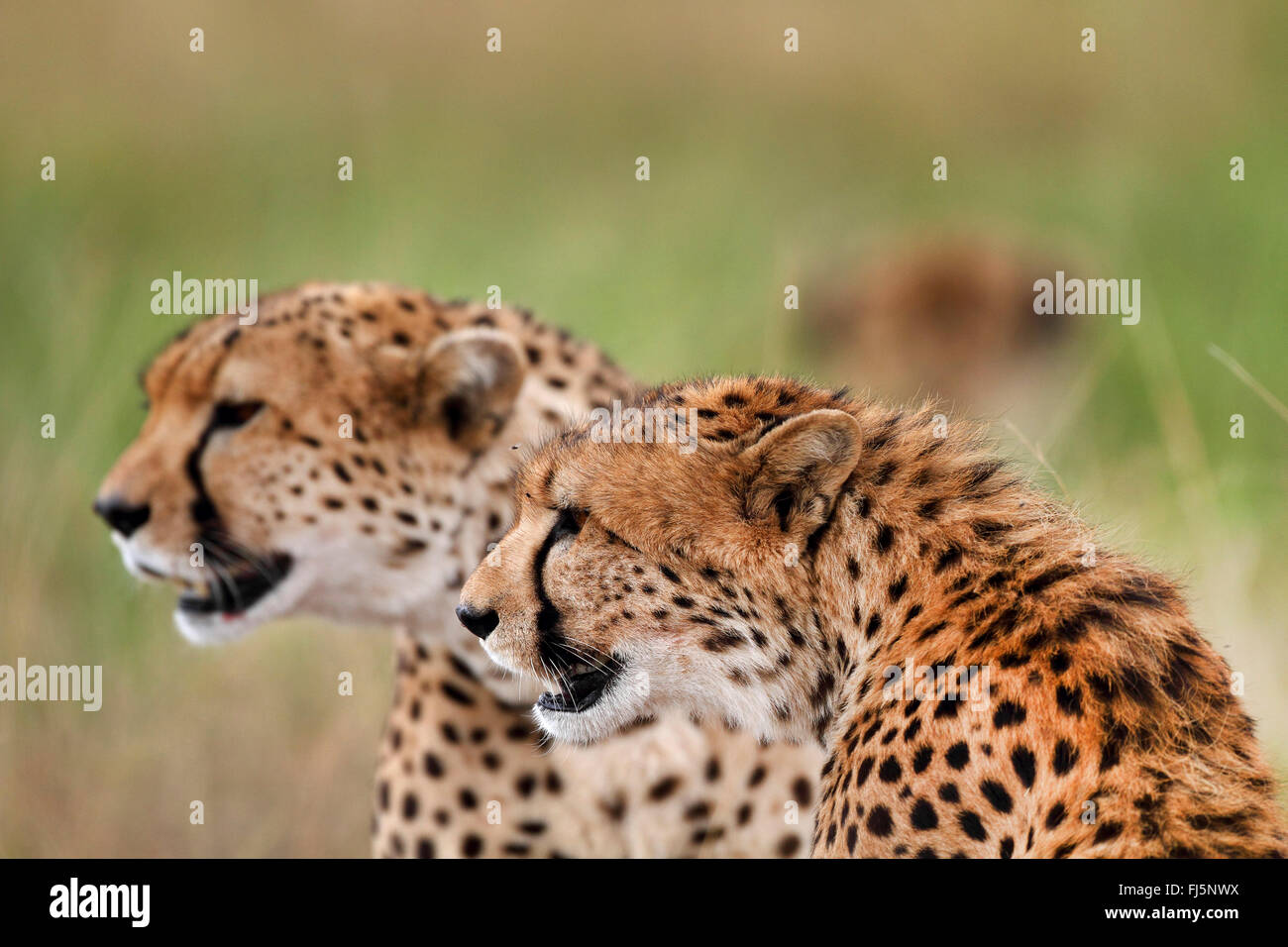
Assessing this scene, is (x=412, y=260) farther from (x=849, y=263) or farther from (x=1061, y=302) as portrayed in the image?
(x=1061, y=302)

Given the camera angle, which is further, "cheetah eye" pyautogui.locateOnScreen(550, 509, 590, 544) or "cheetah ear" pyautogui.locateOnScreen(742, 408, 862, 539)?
"cheetah eye" pyautogui.locateOnScreen(550, 509, 590, 544)

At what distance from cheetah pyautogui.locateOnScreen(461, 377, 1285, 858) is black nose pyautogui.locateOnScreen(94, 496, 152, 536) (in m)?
1.38

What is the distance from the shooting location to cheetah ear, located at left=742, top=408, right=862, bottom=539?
2.92m

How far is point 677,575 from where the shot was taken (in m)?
3.06

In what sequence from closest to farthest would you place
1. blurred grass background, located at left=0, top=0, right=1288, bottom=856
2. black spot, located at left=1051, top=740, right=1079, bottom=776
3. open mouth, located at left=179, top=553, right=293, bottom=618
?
black spot, located at left=1051, top=740, right=1079, bottom=776
open mouth, located at left=179, top=553, right=293, bottom=618
blurred grass background, located at left=0, top=0, right=1288, bottom=856

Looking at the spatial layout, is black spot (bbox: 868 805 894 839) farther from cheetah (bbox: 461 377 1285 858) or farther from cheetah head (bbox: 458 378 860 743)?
cheetah head (bbox: 458 378 860 743)

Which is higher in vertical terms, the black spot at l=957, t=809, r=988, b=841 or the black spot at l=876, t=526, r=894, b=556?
the black spot at l=876, t=526, r=894, b=556

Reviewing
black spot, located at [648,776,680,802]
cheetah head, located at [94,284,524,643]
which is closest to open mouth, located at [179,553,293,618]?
cheetah head, located at [94,284,524,643]

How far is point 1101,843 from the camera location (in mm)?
2486

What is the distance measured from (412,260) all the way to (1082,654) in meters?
6.29

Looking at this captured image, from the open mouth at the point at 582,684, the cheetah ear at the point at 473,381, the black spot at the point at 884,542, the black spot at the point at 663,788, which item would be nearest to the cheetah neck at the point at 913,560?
the black spot at the point at 884,542

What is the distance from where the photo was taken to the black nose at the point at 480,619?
10.3 ft

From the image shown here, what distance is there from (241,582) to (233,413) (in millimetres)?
428
